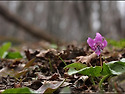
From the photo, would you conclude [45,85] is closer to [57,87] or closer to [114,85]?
[57,87]

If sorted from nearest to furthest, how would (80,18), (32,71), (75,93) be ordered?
(75,93) < (32,71) < (80,18)

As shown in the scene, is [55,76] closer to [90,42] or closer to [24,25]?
[90,42]

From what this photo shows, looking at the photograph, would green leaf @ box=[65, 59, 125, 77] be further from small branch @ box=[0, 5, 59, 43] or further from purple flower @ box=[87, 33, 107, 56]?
small branch @ box=[0, 5, 59, 43]

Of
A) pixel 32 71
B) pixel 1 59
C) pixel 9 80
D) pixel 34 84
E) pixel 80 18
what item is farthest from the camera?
pixel 80 18

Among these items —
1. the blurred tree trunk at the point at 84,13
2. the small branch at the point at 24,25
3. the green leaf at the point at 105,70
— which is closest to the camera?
the green leaf at the point at 105,70

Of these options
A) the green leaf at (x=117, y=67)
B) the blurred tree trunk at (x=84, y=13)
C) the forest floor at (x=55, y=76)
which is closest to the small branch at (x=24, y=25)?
the blurred tree trunk at (x=84, y=13)

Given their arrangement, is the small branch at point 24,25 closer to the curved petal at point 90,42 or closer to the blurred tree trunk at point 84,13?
the blurred tree trunk at point 84,13

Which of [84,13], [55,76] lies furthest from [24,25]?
[55,76]

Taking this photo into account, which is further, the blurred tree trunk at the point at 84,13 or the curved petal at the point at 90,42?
the blurred tree trunk at the point at 84,13

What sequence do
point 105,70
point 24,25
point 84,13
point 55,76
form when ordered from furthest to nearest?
point 84,13, point 24,25, point 55,76, point 105,70

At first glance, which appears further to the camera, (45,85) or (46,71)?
(46,71)

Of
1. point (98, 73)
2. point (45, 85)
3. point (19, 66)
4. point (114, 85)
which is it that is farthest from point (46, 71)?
→ point (114, 85)
